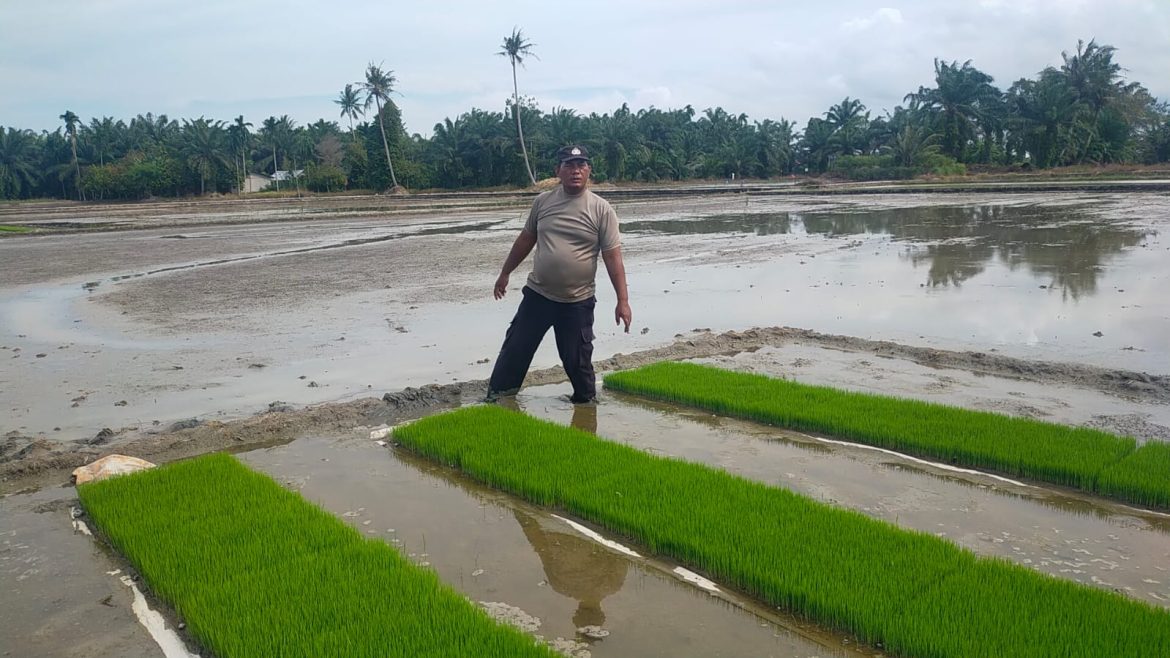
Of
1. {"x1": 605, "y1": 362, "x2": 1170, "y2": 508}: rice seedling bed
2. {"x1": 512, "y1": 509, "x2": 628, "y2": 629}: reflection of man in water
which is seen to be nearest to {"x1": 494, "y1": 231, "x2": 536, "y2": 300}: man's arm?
{"x1": 605, "y1": 362, "x2": 1170, "y2": 508}: rice seedling bed

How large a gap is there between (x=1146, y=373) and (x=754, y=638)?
17.2ft

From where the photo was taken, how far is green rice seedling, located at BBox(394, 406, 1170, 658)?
9.19 ft

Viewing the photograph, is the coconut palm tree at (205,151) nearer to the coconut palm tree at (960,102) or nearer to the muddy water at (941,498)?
the coconut palm tree at (960,102)

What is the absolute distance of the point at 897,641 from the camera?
9.30ft

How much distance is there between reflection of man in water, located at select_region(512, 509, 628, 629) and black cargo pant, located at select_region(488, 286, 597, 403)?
203 cm

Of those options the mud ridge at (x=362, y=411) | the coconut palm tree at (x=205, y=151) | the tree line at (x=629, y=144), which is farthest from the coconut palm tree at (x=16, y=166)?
the mud ridge at (x=362, y=411)

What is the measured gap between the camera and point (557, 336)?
19.7ft

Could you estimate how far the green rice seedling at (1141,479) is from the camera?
4.06 meters

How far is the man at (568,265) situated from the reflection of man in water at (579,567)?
2048 mm

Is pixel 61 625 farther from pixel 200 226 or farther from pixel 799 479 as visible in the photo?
pixel 200 226

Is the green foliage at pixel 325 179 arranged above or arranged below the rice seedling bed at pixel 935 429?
above

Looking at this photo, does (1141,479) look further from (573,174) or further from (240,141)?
(240,141)

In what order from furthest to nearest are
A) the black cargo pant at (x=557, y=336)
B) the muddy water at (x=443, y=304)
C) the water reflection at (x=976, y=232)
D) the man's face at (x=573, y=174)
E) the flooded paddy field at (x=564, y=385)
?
1. the water reflection at (x=976, y=232)
2. the muddy water at (x=443, y=304)
3. the black cargo pant at (x=557, y=336)
4. the man's face at (x=573, y=174)
5. the flooded paddy field at (x=564, y=385)

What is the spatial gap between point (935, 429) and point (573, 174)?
2.78 m
